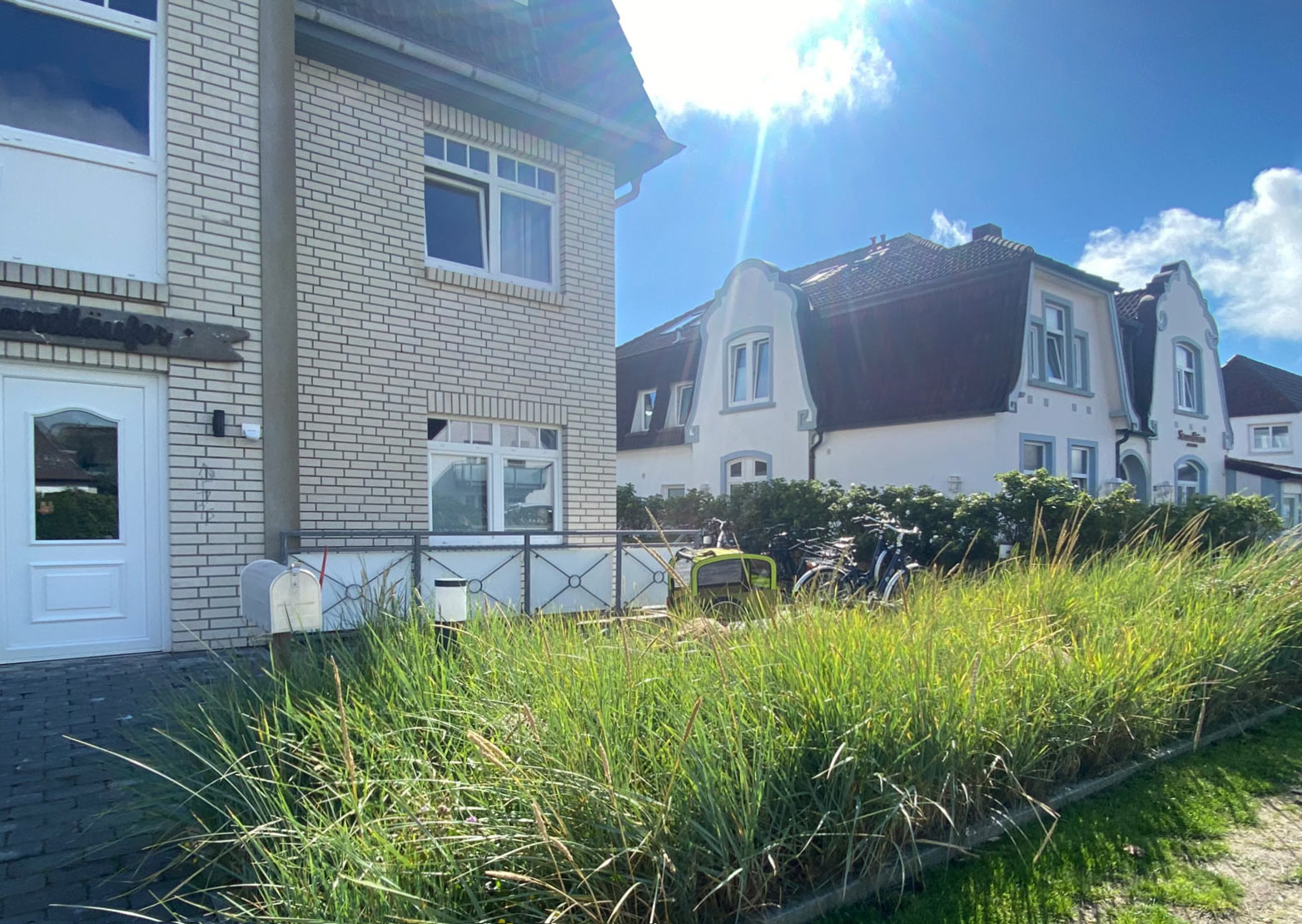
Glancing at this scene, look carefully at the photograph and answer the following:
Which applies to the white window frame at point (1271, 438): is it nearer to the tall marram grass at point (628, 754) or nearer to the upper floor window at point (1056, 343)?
the upper floor window at point (1056, 343)

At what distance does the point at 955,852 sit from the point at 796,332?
50.8ft

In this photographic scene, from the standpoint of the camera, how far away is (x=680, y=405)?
70.1 ft

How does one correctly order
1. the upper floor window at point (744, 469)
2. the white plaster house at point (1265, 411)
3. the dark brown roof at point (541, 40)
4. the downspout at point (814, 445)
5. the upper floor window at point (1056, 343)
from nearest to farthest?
1. the dark brown roof at point (541, 40)
2. the upper floor window at point (1056, 343)
3. the downspout at point (814, 445)
4. the upper floor window at point (744, 469)
5. the white plaster house at point (1265, 411)

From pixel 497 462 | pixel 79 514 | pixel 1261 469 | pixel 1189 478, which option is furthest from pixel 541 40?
pixel 1261 469

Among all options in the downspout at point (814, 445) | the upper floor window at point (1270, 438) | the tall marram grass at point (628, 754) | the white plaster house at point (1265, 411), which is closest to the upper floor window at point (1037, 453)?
the downspout at point (814, 445)

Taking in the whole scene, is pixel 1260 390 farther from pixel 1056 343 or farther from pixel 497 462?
pixel 497 462

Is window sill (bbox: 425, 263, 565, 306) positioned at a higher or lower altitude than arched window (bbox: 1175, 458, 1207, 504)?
higher

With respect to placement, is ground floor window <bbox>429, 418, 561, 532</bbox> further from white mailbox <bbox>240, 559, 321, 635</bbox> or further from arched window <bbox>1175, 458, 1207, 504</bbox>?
arched window <bbox>1175, 458, 1207, 504</bbox>

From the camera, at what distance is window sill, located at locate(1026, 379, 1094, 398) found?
15414 mm

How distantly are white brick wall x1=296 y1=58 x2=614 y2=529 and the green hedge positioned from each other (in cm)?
255

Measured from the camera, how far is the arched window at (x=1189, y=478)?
64.5ft

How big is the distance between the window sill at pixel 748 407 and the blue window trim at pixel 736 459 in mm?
987

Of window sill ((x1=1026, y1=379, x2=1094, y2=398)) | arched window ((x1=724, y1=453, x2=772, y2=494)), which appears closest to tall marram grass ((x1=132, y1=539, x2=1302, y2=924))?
window sill ((x1=1026, y1=379, x2=1094, y2=398))

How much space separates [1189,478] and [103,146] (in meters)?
23.8
